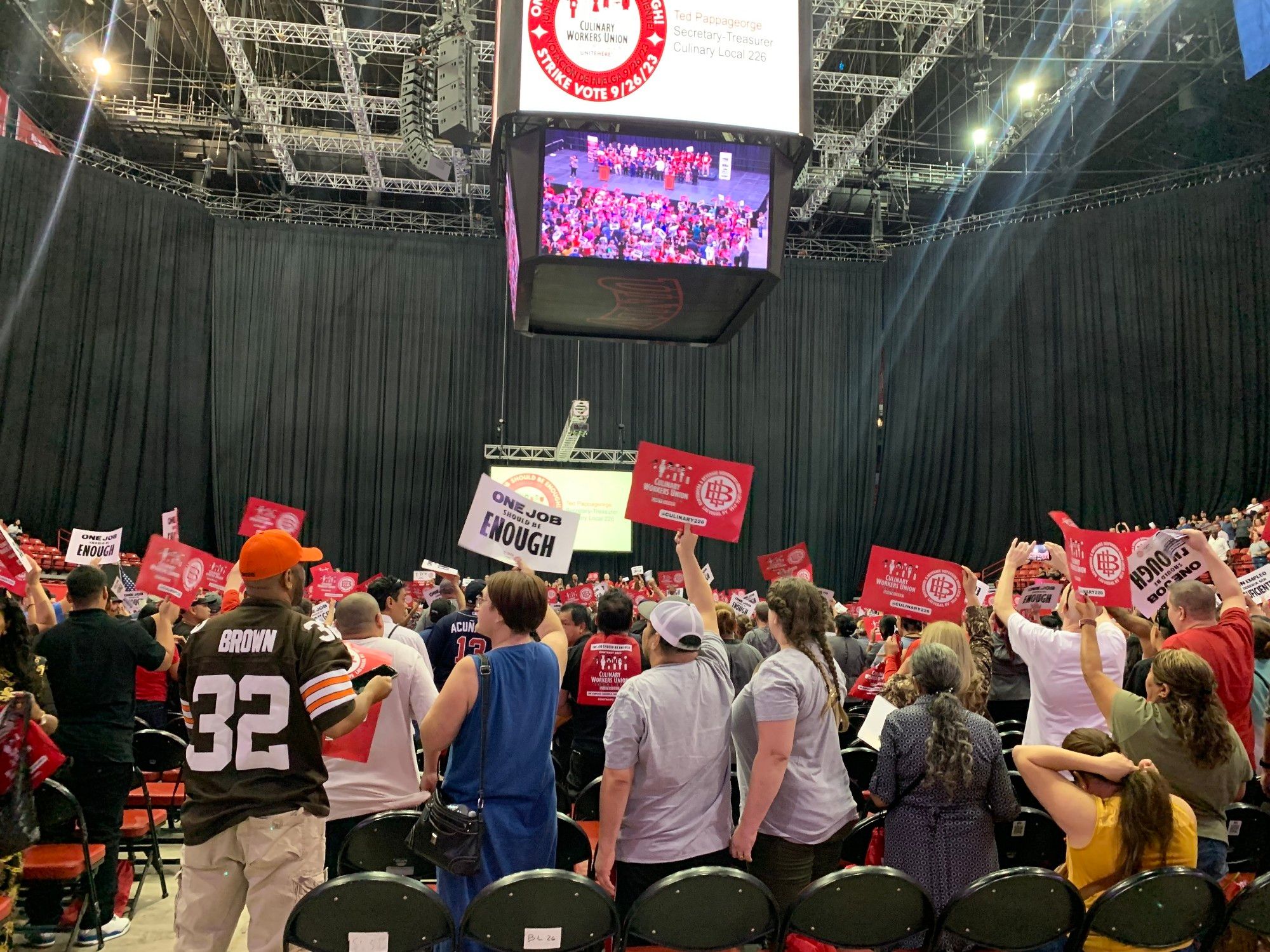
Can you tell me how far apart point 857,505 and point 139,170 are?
1414cm

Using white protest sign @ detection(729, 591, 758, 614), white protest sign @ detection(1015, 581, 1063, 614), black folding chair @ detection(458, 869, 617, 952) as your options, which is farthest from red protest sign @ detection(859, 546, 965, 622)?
black folding chair @ detection(458, 869, 617, 952)

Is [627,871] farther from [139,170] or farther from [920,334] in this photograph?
[139,170]

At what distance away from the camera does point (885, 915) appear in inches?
109

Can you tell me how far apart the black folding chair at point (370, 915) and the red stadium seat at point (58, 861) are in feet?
5.47

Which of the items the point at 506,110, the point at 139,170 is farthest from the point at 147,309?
the point at 506,110

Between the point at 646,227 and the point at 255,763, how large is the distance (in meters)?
4.67

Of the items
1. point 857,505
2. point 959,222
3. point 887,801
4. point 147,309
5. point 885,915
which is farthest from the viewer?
point 857,505

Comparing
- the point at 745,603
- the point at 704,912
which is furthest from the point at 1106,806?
the point at 745,603

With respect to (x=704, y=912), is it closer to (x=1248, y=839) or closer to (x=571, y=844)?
(x=571, y=844)

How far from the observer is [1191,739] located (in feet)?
10.0

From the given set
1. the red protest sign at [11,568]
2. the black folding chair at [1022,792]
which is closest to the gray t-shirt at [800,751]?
the black folding chair at [1022,792]

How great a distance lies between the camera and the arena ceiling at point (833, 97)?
528 inches

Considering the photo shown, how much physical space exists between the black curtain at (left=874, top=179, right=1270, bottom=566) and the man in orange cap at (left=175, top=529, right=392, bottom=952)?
14.2 m

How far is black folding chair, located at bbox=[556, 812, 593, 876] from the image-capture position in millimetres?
3229
